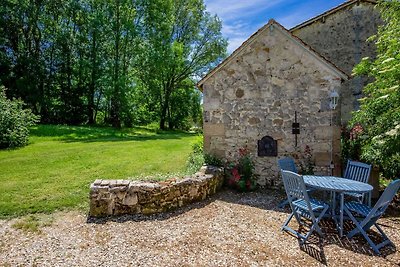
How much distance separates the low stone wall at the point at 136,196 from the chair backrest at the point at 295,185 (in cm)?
240

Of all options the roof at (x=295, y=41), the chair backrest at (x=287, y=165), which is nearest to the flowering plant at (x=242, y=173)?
the chair backrest at (x=287, y=165)

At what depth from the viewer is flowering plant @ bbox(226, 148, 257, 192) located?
776cm

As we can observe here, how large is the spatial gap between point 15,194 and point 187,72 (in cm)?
2561

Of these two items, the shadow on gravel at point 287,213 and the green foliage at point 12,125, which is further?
the green foliage at point 12,125

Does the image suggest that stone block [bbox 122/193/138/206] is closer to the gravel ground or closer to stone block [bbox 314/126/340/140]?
the gravel ground

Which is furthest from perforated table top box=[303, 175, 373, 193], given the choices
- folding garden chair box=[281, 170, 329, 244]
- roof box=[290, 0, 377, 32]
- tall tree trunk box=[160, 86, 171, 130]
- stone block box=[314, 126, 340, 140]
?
tall tree trunk box=[160, 86, 171, 130]

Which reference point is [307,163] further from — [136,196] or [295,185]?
[136,196]

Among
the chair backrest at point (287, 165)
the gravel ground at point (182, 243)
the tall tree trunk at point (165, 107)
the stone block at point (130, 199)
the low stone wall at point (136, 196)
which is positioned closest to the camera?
the gravel ground at point (182, 243)

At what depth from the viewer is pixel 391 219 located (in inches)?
230

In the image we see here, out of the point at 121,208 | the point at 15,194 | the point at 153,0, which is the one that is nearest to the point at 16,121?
the point at 15,194

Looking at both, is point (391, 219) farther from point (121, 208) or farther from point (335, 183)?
point (121, 208)

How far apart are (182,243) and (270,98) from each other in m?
5.02

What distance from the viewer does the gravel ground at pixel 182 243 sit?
4105 millimetres

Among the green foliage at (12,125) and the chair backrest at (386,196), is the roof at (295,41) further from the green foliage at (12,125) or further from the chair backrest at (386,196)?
the green foliage at (12,125)
